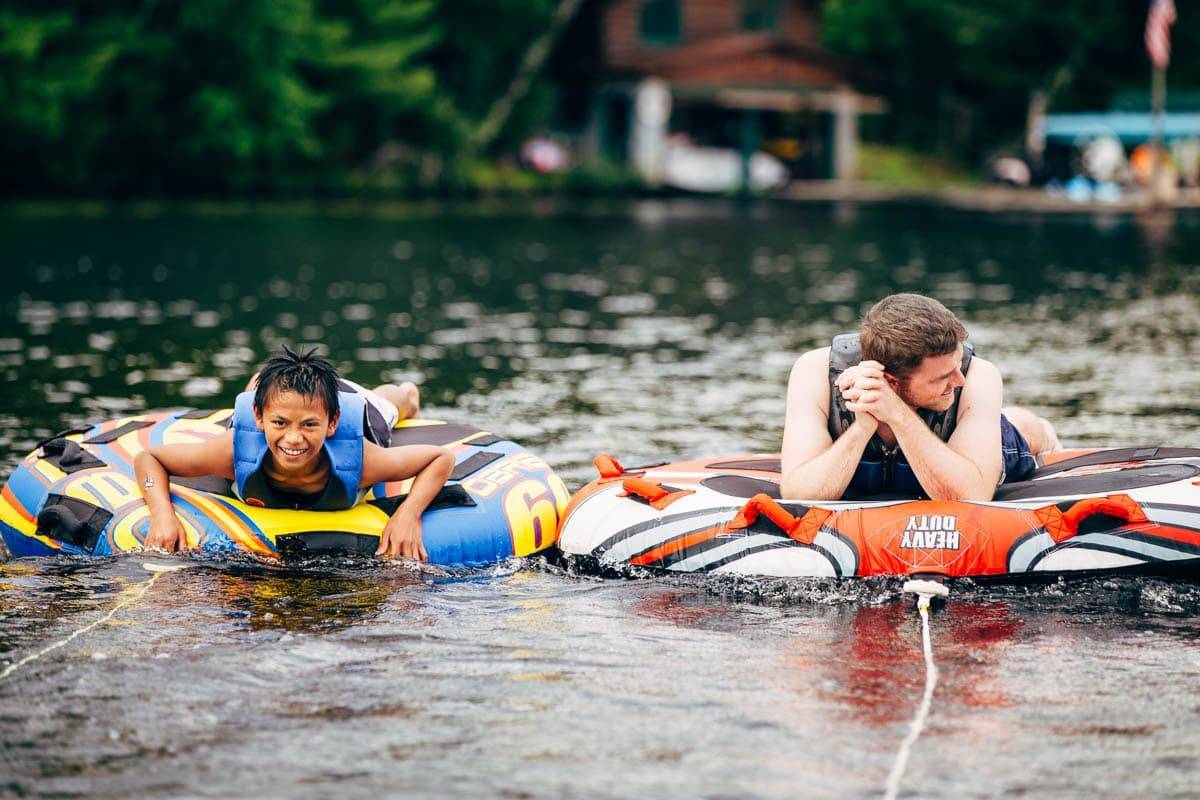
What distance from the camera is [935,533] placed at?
22.6ft

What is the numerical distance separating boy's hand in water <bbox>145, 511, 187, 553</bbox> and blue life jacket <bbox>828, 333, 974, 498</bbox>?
263 cm

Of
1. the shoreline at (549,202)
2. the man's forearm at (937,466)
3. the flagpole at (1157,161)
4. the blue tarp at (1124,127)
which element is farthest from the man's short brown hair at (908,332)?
the blue tarp at (1124,127)

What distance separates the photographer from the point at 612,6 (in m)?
44.8

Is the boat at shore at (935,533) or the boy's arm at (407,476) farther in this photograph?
the boy's arm at (407,476)

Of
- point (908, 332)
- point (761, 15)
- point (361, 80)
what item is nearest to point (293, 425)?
point (908, 332)

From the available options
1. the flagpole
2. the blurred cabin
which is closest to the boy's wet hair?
the flagpole

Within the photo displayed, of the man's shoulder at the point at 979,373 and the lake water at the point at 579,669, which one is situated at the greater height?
the man's shoulder at the point at 979,373

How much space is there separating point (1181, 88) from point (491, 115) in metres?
18.1

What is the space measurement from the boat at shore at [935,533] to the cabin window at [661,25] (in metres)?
39.1

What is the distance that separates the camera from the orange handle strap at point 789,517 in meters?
6.94

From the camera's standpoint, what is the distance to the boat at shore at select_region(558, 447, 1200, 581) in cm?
686

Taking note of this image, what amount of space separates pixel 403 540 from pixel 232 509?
727 mm

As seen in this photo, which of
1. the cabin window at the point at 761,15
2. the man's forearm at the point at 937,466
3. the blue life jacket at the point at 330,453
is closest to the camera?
the man's forearm at the point at 937,466

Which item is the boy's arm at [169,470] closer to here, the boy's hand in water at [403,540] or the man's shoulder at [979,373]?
the boy's hand in water at [403,540]
